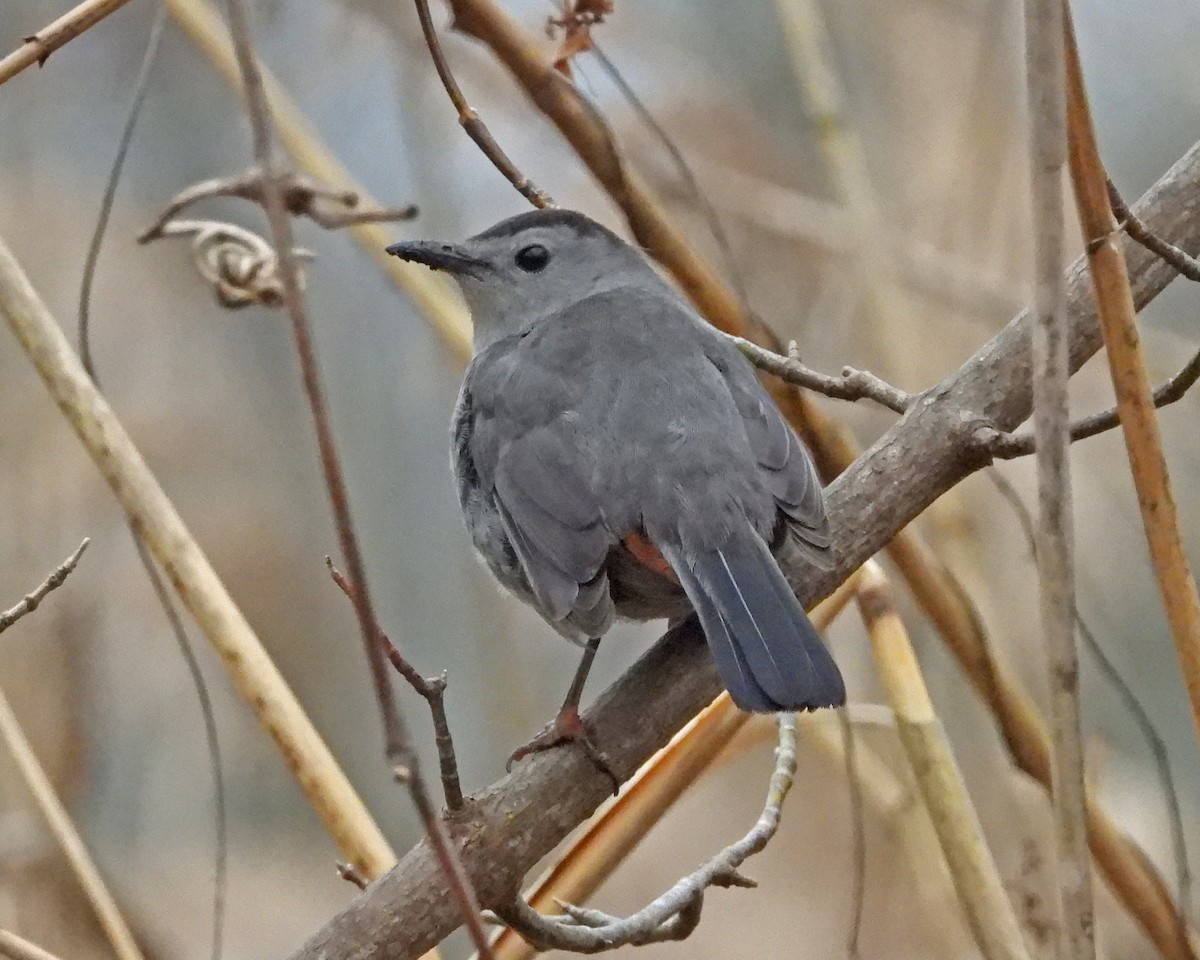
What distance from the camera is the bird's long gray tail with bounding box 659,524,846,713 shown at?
1520 mm

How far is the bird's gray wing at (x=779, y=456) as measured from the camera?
1771mm

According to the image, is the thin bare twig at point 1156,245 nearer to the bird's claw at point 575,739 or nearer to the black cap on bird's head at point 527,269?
the bird's claw at point 575,739

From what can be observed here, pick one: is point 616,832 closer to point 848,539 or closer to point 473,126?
point 848,539

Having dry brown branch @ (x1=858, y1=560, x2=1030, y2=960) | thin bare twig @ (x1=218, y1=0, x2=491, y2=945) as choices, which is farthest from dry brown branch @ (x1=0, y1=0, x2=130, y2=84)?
dry brown branch @ (x1=858, y1=560, x2=1030, y2=960)

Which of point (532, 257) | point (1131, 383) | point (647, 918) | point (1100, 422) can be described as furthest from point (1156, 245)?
point (532, 257)

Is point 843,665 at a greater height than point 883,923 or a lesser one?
greater

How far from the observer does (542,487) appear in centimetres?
192

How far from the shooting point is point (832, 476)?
7.32 ft

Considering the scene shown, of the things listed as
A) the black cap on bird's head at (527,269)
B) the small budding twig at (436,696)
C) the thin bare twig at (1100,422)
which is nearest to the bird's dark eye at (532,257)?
the black cap on bird's head at (527,269)

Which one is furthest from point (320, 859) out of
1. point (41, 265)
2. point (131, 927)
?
point (41, 265)

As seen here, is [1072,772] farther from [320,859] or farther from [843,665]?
[320,859]

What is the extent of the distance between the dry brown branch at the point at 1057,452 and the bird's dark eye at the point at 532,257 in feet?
5.25

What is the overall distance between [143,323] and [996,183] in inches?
89.7

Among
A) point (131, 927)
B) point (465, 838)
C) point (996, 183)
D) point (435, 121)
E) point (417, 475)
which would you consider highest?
point (435, 121)
